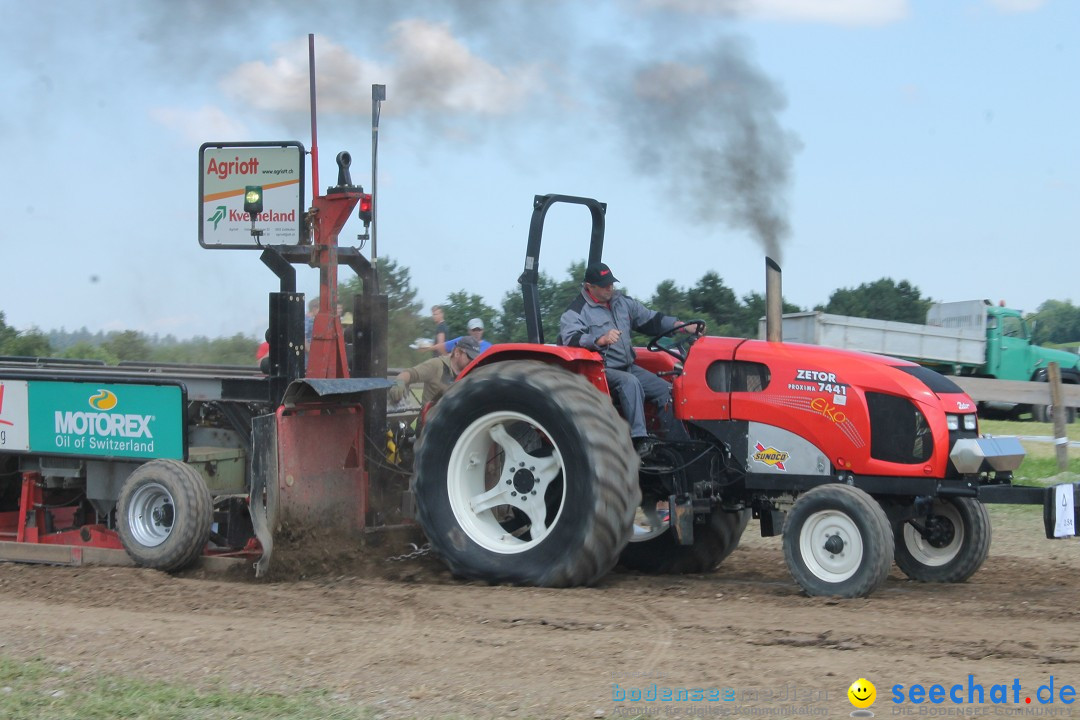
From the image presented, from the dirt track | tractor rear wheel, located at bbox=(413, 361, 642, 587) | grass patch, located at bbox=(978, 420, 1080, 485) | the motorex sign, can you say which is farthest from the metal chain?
grass patch, located at bbox=(978, 420, 1080, 485)

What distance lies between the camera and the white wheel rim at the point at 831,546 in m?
5.80

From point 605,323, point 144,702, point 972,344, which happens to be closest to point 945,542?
point 605,323

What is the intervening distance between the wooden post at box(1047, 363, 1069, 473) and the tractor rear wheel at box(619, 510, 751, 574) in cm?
531

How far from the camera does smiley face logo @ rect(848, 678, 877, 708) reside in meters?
3.89

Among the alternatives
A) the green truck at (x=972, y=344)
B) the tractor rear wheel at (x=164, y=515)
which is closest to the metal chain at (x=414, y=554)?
the tractor rear wheel at (x=164, y=515)

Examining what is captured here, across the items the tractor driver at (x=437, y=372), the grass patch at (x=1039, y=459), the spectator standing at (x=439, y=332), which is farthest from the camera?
the grass patch at (x=1039, y=459)

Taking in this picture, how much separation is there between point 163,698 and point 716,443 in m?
3.38

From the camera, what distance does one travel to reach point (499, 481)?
665cm

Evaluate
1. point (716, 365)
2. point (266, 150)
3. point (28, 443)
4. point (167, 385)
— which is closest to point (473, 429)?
point (716, 365)

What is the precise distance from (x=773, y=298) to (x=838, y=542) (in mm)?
1340

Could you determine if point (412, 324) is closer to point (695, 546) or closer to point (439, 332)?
point (439, 332)

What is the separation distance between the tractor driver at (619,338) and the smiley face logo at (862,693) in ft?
8.40

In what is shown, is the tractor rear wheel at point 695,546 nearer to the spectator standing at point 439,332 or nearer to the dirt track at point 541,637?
the dirt track at point 541,637

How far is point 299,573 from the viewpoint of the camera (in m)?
6.64
